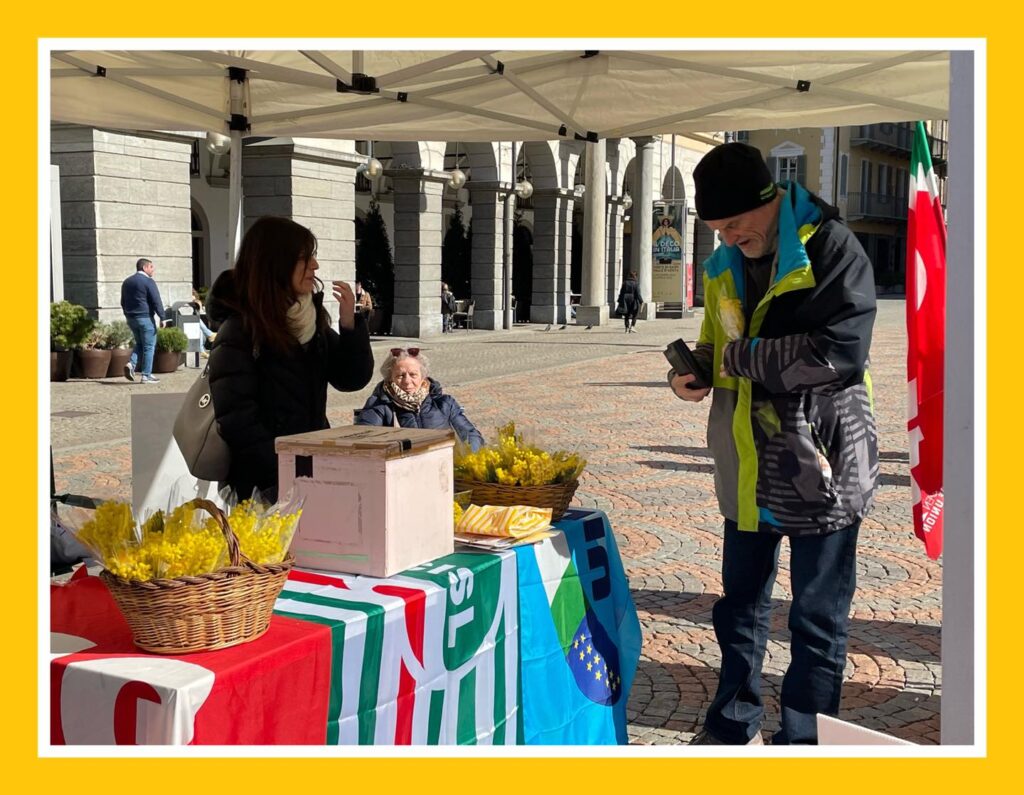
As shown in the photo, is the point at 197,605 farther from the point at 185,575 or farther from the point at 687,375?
the point at 687,375

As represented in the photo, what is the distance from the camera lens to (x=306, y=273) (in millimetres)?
3598

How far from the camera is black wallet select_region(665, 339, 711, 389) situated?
11.1 ft

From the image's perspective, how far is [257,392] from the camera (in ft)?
11.6

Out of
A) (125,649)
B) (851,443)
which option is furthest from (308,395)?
(851,443)

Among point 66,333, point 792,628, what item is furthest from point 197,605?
point 66,333

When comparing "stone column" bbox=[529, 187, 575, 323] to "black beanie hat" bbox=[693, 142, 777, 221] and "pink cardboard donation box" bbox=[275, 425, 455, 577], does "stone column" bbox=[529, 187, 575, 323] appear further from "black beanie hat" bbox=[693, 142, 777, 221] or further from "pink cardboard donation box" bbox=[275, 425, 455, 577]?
"pink cardboard donation box" bbox=[275, 425, 455, 577]

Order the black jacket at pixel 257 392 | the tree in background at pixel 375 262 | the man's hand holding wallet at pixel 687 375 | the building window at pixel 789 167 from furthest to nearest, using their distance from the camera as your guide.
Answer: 1. the building window at pixel 789 167
2. the tree in background at pixel 375 262
3. the black jacket at pixel 257 392
4. the man's hand holding wallet at pixel 687 375

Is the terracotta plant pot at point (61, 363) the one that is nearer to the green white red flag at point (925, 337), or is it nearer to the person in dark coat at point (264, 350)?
the person in dark coat at point (264, 350)

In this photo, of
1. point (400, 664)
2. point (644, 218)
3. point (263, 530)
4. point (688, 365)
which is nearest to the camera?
point (263, 530)

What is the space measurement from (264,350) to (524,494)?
97 centimetres

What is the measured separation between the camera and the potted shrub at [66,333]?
14.0 meters

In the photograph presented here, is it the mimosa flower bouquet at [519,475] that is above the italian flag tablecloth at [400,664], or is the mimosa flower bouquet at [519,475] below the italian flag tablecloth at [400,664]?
above

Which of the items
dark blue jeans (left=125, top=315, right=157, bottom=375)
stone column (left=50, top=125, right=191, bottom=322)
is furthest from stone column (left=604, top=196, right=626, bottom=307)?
dark blue jeans (left=125, top=315, right=157, bottom=375)

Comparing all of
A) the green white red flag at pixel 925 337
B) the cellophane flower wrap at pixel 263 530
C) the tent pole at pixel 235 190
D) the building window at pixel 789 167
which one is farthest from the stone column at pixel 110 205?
the building window at pixel 789 167
